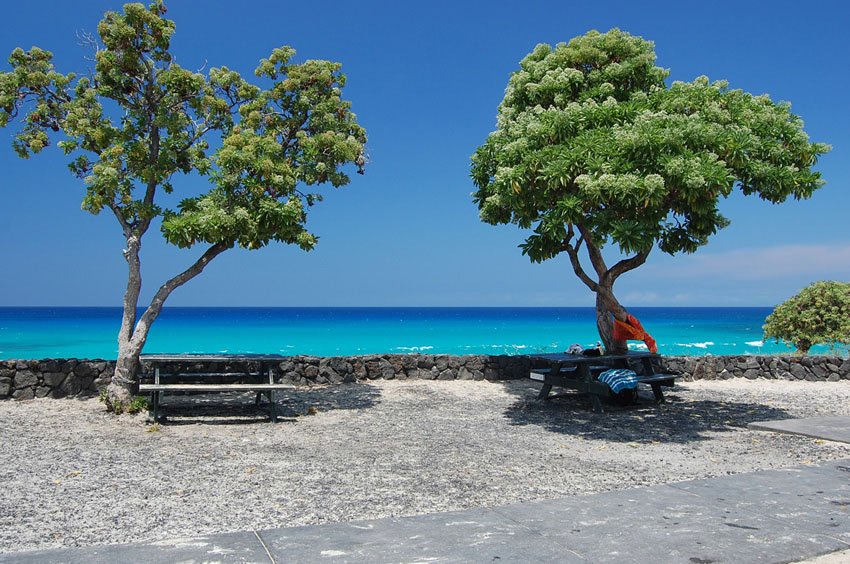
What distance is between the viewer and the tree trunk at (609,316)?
11.2 meters

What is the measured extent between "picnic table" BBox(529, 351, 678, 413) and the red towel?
0.31m

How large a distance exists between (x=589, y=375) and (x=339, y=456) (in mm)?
4446

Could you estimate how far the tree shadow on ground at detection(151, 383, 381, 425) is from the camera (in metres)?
9.05

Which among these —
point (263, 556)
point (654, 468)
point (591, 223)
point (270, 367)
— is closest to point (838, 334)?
point (591, 223)

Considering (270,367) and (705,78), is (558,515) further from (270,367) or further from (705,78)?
(705,78)

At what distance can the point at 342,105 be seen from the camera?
1056 cm

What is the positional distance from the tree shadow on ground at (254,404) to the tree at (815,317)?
39.7 ft

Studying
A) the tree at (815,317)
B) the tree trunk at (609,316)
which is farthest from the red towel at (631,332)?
the tree at (815,317)

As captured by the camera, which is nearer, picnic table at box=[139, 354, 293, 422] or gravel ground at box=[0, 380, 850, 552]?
gravel ground at box=[0, 380, 850, 552]

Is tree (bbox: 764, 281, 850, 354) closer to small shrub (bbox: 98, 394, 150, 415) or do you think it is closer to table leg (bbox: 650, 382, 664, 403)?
table leg (bbox: 650, 382, 664, 403)

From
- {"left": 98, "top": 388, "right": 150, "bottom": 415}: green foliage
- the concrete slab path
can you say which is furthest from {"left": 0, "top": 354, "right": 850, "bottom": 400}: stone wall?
the concrete slab path

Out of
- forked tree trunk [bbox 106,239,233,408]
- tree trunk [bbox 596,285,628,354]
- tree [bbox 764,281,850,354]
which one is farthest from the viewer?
tree [bbox 764,281,850,354]

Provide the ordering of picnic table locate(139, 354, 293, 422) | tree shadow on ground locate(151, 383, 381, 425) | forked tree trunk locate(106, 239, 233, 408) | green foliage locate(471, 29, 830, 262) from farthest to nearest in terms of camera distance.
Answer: forked tree trunk locate(106, 239, 233, 408) → tree shadow on ground locate(151, 383, 381, 425) → picnic table locate(139, 354, 293, 422) → green foliage locate(471, 29, 830, 262)

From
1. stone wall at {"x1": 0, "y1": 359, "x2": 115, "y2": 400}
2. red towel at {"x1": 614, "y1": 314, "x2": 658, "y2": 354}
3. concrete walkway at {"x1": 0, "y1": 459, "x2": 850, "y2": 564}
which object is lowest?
concrete walkway at {"x1": 0, "y1": 459, "x2": 850, "y2": 564}
